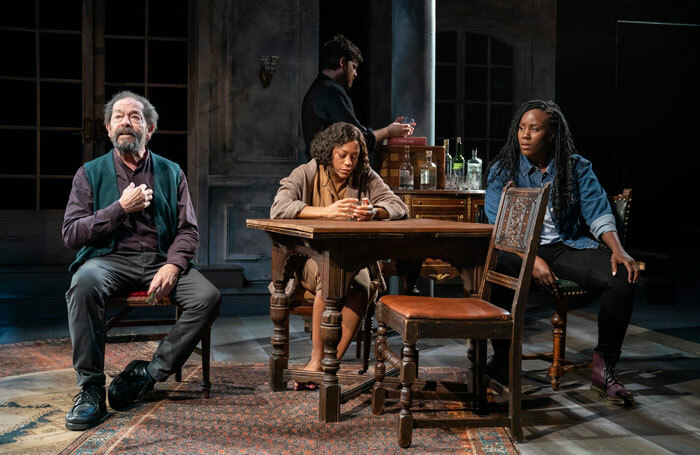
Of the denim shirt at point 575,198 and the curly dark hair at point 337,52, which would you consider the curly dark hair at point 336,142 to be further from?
the curly dark hair at point 337,52

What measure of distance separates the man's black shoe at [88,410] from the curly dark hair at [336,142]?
4.68ft

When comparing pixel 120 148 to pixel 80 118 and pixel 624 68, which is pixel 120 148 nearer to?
pixel 80 118

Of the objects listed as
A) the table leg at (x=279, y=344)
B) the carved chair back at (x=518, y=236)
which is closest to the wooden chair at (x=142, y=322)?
the table leg at (x=279, y=344)

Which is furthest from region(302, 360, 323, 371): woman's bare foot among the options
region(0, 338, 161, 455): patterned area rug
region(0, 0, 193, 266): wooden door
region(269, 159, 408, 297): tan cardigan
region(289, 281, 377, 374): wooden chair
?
region(0, 0, 193, 266): wooden door

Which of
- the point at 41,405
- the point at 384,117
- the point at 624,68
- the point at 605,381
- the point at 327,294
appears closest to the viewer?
the point at 327,294

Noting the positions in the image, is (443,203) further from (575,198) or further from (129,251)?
(129,251)

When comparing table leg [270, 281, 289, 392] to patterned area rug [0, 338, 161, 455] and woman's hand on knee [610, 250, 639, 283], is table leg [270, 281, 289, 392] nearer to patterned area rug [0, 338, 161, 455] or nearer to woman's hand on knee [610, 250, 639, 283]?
patterned area rug [0, 338, 161, 455]

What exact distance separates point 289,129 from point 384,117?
1.14 m

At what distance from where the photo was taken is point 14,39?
22.2ft

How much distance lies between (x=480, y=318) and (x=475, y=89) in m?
5.38

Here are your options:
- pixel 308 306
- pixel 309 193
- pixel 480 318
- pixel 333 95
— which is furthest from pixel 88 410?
pixel 333 95

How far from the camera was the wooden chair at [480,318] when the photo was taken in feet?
8.98

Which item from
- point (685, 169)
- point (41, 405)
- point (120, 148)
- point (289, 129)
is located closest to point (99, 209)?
point (120, 148)

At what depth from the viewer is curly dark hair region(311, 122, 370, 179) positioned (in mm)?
3518
